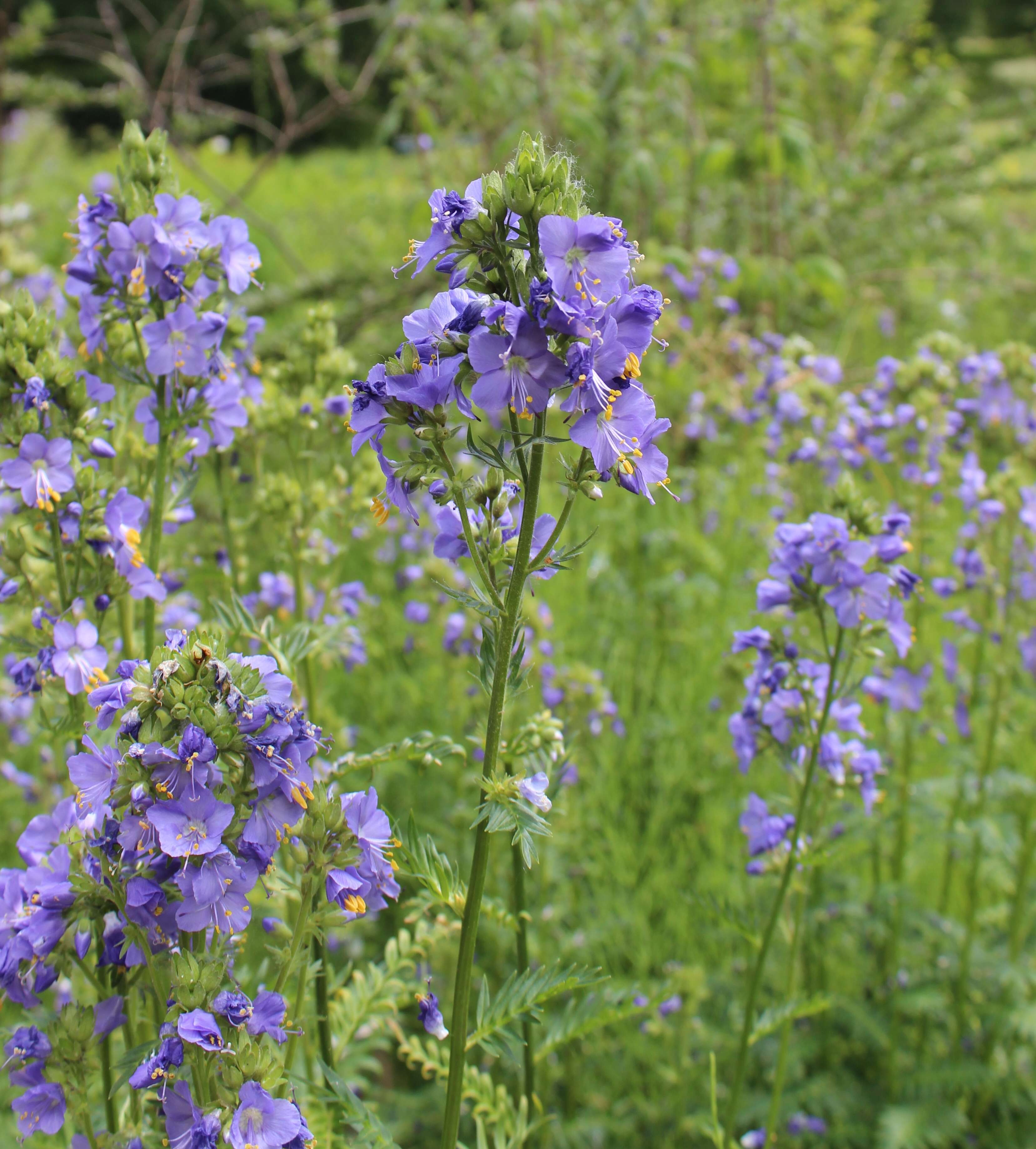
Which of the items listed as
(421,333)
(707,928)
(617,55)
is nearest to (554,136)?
(617,55)

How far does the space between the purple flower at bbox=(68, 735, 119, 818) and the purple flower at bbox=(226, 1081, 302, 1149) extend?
398mm

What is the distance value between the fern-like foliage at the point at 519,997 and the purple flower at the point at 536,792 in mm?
231

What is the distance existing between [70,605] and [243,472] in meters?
1.18

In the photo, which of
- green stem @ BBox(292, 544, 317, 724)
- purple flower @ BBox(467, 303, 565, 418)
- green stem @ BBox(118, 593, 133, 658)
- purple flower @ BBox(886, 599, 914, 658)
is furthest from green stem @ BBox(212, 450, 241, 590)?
purple flower @ BBox(886, 599, 914, 658)

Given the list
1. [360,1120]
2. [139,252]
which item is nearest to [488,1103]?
[360,1120]

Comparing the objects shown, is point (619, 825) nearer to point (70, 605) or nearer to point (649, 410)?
point (70, 605)

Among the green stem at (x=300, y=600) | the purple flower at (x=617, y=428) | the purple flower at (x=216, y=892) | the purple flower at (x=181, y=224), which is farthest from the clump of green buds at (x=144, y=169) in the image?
the purple flower at (x=216, y=892)

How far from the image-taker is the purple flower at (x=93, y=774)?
47.5 inches

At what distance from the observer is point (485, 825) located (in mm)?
1256

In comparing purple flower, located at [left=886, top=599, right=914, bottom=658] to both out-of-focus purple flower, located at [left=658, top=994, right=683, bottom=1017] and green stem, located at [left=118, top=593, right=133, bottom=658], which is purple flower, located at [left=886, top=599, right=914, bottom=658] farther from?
green stem, located at [left=118, top=593, right=133, bottom=658]

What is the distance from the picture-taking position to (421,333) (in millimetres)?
1215

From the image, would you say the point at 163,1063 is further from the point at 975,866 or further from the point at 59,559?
the point at 975,866

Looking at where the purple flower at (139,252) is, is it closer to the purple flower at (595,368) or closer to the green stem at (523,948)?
the purple flower at (595,368)

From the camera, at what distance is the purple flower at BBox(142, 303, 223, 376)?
1.72 m
